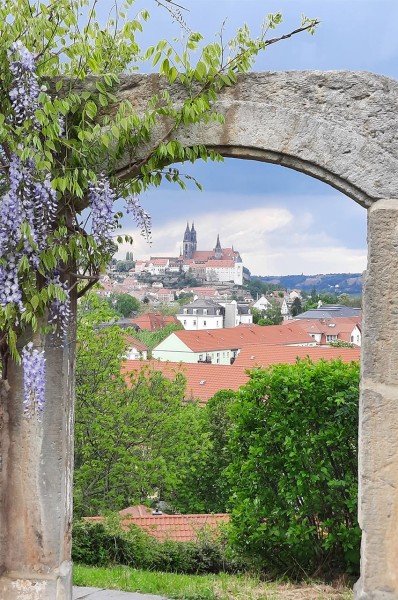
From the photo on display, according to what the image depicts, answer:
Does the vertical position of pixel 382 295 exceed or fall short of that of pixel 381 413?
it exceeds it

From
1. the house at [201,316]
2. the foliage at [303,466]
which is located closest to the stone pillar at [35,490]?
the foliage at [303,466]

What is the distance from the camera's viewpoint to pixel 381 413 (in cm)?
330

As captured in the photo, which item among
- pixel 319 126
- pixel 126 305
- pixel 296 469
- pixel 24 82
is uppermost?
pixel 126 305

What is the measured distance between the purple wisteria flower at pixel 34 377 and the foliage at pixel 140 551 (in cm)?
460

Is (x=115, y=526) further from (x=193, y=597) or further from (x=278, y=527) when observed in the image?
(x=193, y=597)

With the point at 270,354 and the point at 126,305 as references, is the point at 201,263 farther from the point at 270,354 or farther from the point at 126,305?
the point at 270,354

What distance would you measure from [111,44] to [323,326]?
68.3m

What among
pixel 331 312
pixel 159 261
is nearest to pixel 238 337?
pixel 331 312

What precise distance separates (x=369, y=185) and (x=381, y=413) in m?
1.05

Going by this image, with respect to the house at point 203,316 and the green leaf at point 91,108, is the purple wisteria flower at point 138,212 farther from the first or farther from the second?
the house at point 203,316

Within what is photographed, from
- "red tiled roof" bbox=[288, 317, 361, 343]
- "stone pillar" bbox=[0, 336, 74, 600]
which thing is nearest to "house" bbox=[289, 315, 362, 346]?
"red tiled roof" bbox=[288, 317, 361, 343]

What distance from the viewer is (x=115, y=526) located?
850cm

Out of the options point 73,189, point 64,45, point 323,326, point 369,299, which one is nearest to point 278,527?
point 369,299

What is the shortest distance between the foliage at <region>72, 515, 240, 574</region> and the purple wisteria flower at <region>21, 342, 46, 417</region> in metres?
4.60
